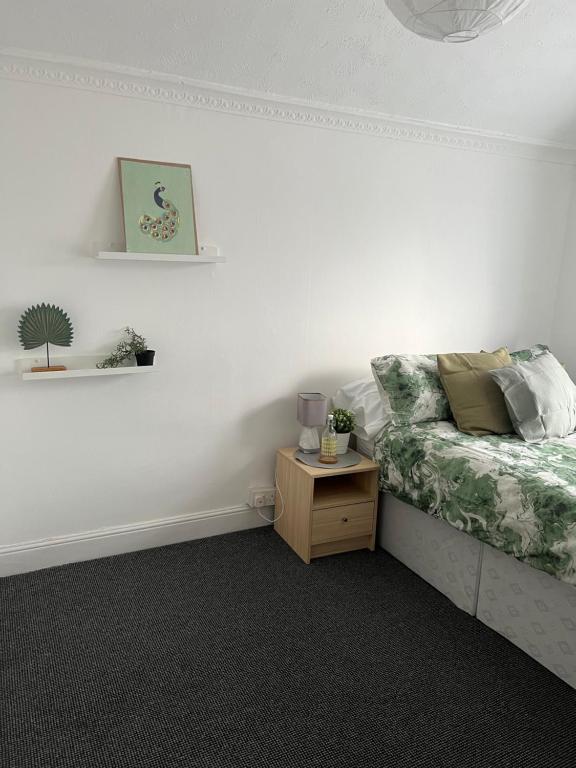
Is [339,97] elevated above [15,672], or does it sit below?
above

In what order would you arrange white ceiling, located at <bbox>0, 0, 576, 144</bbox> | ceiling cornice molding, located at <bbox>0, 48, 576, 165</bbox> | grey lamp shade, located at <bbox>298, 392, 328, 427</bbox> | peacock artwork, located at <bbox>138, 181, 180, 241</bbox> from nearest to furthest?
white ceiling, located at <bbox>0, 0, 576, 144</bbox>, ceiling cornice molding, located at <bbox>0, 48, 576, 165</bbox>, peacock artwork, located at <bbox>138, 181, 180, 241</bbox>, grey lamp shade, located at <bbox>298, 392, 328, 427</bbox>

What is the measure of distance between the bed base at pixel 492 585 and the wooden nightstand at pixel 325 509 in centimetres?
14

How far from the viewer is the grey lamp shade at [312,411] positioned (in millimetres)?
2969

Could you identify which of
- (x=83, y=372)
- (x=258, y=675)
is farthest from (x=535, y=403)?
(x=83, y=372)

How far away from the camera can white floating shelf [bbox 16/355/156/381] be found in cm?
249

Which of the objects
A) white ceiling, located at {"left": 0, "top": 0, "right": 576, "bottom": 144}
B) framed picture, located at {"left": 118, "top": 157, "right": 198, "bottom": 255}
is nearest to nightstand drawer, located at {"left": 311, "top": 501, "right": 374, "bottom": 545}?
framed picture, located at {"left": 118, "top": 157, "right": 198, "bottom": 255}

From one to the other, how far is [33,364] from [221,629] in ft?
4.50

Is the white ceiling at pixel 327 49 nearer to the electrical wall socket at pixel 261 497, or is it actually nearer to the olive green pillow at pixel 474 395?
the olive green pillow at pixel 474 395

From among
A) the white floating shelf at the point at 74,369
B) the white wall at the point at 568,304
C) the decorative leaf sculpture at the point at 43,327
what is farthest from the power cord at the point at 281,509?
the white wall at the point at 568,304

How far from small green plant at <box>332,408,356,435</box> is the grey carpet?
0.69 m

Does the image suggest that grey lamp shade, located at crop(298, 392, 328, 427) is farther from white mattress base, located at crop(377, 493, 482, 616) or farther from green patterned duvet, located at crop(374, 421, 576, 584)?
white mattress base, located at crop(377, 493, 482, 616)

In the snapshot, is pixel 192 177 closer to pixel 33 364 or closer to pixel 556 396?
pixel 33 364

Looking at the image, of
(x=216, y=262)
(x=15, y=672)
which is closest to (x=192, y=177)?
(x=216, y=262)

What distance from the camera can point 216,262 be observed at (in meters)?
2.84
